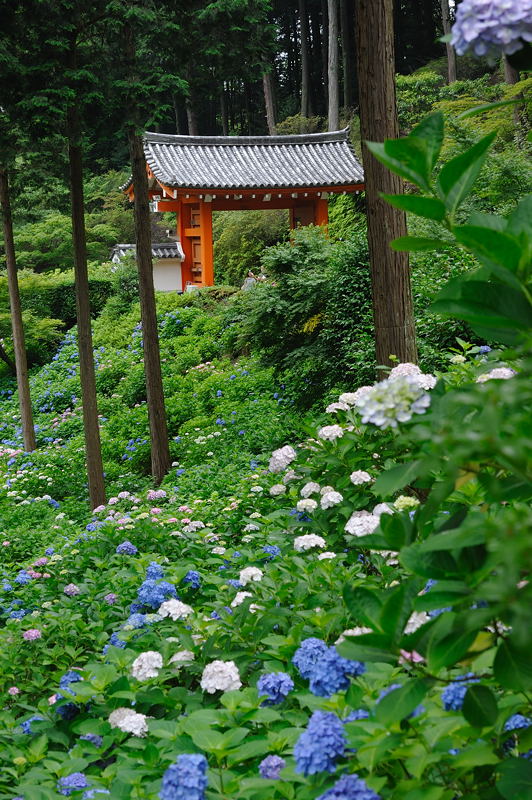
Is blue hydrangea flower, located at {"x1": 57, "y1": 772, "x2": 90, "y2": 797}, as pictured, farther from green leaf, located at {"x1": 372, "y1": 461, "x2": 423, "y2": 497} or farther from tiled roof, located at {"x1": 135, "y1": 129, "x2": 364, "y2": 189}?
tiled roof, located at {"x1": 135, "y1": 129, "x2": 364, "y2": 189}

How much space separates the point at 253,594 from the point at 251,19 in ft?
22.2

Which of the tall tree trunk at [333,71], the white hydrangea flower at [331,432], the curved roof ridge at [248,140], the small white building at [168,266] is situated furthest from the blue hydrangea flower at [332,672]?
the tall tree trunk at [333,71]

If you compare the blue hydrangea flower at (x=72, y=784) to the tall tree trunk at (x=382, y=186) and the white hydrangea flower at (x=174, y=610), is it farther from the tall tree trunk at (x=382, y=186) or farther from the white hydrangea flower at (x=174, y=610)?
the tall tree trunk at (x=382, y=186)

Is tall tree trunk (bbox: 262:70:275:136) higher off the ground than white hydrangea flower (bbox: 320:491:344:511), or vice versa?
tall tree trunk (bbox: 262:70:275:136)

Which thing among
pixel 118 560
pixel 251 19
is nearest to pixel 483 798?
pixel 118 560

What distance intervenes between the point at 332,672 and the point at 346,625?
0.81m

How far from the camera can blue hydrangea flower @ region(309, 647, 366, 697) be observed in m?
1.45

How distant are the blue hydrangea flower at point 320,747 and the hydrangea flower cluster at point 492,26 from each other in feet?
3.33

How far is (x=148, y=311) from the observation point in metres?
8.39

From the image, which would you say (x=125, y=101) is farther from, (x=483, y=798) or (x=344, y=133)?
(x=344, y=133)

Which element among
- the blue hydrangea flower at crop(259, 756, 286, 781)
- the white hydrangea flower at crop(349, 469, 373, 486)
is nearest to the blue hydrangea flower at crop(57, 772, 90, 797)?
the blue hydrangea flower at crop(259, 756, 286, 781)

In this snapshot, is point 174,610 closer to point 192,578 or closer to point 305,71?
point 192,578

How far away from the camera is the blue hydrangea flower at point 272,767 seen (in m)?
1.51

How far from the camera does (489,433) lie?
720 mm
